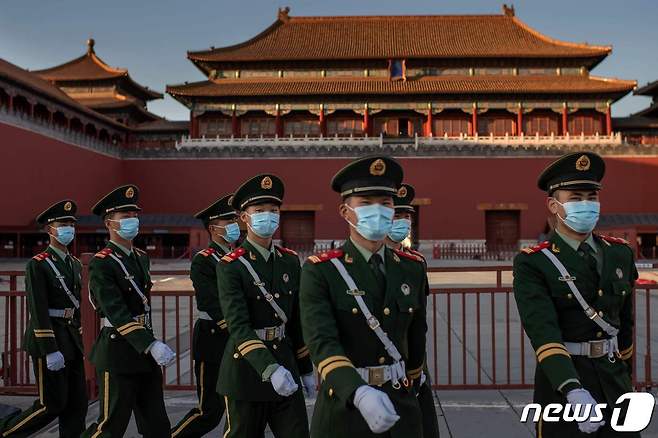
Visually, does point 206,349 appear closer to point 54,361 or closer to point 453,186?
point 54,361

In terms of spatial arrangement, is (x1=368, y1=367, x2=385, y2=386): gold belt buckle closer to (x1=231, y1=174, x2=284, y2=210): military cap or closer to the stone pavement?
(x1=231, y1=174, x2=284, y2=210): military cap

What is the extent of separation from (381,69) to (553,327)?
80.3 ft

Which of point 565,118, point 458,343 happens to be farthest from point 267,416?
point 565,118

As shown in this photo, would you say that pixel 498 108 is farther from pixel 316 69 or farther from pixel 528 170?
pixel 316 69

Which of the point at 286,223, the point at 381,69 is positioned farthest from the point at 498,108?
the point at 286,223

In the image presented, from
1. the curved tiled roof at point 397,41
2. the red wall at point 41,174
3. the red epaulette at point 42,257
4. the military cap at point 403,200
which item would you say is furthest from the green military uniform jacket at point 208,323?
the curved tiled roof at point 397,41

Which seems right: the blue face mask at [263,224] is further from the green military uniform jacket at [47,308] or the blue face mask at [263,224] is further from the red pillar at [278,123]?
the red pillar at [278,123]

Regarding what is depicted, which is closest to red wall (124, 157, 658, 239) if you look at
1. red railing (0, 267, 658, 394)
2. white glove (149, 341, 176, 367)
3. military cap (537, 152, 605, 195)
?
red railing (0, 267, 658, 394)

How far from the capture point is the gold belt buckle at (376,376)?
186cm

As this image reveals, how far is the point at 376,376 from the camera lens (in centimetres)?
186

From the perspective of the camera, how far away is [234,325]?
7.87ft

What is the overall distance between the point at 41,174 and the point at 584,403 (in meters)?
21.1

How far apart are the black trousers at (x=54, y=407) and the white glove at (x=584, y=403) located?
260 centimetres

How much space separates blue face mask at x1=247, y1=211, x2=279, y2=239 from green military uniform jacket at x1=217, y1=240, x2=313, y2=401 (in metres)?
0.08
